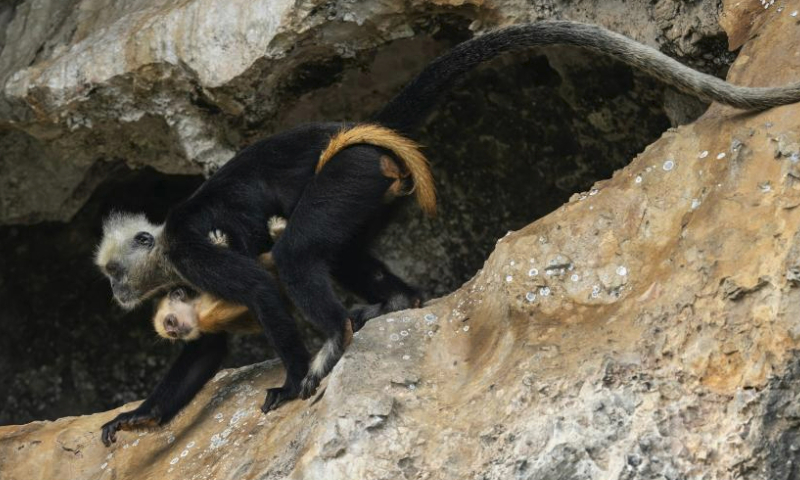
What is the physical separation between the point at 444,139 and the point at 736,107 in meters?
2.52

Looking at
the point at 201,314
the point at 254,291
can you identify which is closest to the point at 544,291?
the point at 254,291

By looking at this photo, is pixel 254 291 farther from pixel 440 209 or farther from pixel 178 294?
pixel 440 209

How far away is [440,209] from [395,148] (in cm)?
168

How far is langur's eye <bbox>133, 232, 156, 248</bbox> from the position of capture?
4828 millimetres

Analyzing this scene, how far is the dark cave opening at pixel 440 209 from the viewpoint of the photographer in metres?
5.21

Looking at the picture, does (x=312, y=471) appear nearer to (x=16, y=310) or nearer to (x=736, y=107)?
(x=736, y=107)

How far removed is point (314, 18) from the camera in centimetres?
469

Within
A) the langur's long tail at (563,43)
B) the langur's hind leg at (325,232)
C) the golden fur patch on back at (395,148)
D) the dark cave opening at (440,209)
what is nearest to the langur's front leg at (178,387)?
the langur's hind leg at (325,232)

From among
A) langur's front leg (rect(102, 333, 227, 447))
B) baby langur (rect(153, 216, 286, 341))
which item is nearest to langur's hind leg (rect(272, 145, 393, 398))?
baby langur (rect(153, 216, 286, 341))

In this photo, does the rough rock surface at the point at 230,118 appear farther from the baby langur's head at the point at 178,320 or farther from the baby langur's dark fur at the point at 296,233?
the baby langur's head at the point at 178,320

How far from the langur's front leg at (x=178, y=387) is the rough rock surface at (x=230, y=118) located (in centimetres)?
108

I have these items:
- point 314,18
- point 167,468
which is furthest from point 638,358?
point 314,18

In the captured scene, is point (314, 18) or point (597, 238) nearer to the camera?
point (597, 238)

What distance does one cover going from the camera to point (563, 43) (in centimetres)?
393
